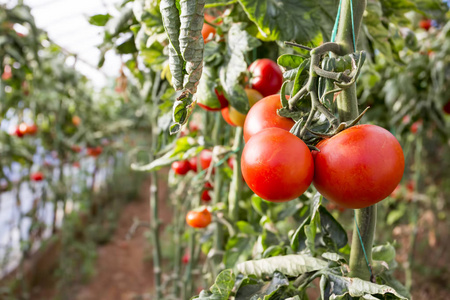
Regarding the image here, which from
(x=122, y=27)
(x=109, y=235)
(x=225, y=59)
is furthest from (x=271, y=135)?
(x=109, y=235)

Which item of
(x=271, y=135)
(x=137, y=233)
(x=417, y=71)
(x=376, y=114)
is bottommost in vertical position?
(x=137, y=233)

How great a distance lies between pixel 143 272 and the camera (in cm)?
367

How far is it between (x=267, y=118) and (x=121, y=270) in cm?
369

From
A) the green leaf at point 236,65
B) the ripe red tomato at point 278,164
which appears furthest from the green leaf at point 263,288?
the green leaf at point 236,65

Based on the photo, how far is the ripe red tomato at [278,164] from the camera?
1.25 ft

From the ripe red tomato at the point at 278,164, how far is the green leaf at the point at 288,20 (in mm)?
262

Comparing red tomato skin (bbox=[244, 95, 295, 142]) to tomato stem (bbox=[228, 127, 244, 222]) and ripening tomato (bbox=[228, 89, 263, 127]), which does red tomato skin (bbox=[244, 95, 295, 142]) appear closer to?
ripening tomato (bbox=[228, 89, 263, 127])

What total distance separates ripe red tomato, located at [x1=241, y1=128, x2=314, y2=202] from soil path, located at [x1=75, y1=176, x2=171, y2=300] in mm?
2581

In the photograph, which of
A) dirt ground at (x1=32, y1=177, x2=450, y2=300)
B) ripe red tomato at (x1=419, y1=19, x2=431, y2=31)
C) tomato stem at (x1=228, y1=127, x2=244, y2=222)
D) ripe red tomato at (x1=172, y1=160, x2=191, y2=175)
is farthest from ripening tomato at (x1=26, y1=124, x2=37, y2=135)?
ripe red tomato at (x1=419, y1=19, x2=431, y2=31)

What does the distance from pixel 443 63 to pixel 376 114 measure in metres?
0.53

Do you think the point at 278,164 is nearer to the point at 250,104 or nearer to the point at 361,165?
the point at 361,165

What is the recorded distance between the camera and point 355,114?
17.2 inches

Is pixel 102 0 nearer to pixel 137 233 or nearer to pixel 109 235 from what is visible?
pixel 109 235

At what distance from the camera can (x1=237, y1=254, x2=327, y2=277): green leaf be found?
0.52 meters
